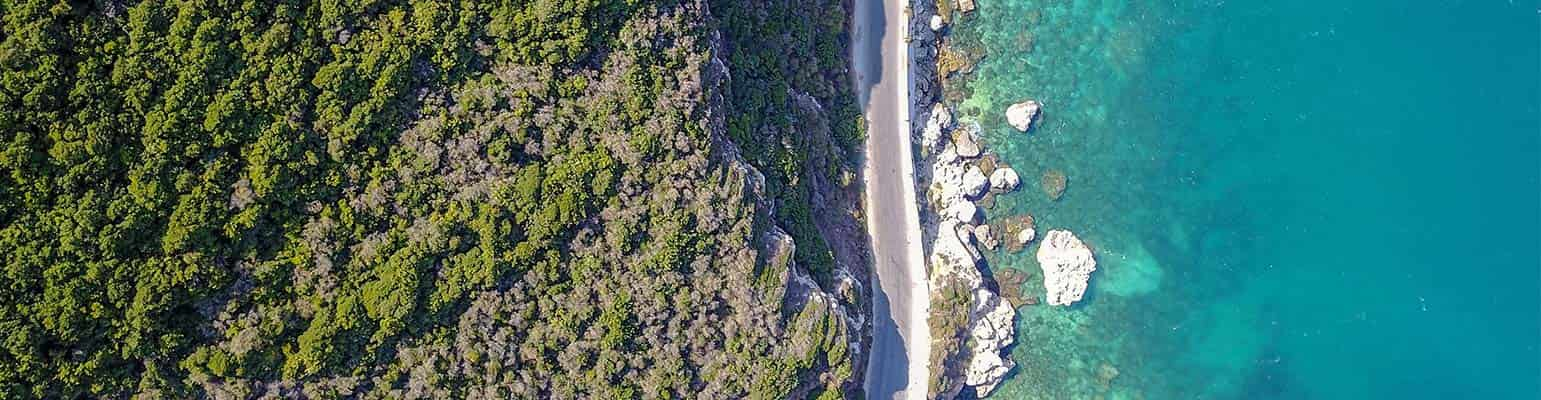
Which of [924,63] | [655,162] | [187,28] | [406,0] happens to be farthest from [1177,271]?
[187,28]

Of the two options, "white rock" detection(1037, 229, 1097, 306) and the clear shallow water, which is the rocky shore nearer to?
A: "white rock" detection(1037, 229, 1097, 306)

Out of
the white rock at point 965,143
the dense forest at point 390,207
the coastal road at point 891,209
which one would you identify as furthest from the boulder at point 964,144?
the dense forest at point 390,207

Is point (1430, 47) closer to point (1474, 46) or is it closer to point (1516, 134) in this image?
point (1474, 46)

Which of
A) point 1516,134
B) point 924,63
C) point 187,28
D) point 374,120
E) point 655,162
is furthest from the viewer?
point 1516,134

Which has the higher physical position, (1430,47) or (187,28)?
(187,28)

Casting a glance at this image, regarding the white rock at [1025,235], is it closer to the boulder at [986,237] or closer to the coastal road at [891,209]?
the boulder at [986,237]
